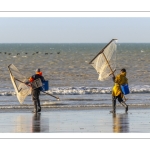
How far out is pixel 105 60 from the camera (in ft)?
70.2

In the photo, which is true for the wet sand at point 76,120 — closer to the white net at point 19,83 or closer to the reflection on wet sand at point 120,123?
the reflection on wet sand at point 120,123

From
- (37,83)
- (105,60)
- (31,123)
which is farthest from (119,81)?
(31,123)

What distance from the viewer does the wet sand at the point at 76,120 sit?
17156 mm

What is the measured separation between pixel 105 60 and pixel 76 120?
3.01 metres

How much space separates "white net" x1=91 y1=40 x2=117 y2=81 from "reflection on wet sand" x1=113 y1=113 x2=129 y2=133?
1630 millimetres

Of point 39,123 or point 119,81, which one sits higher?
point 119,81

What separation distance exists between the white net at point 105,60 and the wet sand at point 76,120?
1.38 meters

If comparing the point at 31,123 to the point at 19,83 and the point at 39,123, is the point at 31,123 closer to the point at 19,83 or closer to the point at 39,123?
the point at 39,123

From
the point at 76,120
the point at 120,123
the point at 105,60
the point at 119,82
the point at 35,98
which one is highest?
the point at 105,60

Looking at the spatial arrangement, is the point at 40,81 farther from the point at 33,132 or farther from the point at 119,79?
the point at 33,132

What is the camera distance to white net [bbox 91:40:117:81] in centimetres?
2123

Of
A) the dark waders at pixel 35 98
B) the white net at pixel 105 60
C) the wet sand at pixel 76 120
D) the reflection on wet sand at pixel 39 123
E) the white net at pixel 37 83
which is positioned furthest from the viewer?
the dark waders at pixel 35 98

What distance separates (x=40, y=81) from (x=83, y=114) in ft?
6.54

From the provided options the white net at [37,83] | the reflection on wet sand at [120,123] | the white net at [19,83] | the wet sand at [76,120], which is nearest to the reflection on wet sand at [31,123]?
the wet sand at [76,120]
